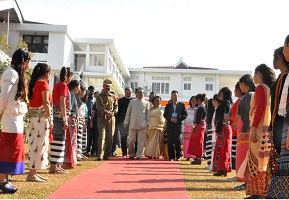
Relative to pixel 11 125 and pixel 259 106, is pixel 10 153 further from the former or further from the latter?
pixel 259 106

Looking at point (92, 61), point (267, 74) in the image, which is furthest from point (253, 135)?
point (92, 61)

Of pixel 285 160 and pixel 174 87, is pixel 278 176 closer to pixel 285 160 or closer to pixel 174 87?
pixel 285 160

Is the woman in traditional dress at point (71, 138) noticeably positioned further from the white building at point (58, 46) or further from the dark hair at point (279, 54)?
the white building at point (58, 46)

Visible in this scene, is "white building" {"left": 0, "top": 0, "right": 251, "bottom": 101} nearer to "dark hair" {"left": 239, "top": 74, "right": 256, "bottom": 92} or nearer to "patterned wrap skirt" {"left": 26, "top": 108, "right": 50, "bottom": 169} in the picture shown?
"patterned wrap skirt" {"left": 26, "top": 108, "right": 50, "bottom": 169}

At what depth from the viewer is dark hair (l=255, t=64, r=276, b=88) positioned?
524 cm

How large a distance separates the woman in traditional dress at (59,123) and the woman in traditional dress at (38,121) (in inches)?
36.1

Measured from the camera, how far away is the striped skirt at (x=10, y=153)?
197 inches

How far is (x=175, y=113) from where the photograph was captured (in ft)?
39.7

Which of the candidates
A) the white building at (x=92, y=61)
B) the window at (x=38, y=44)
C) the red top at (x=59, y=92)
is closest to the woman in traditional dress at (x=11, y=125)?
the red top at (x=59, y=92)

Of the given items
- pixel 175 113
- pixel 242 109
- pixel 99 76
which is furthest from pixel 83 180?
pixel 99 76

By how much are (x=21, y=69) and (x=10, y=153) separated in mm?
958

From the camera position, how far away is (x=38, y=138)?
245 inches

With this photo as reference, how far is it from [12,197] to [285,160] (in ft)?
9.19

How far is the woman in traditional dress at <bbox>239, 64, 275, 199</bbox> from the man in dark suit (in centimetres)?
671
